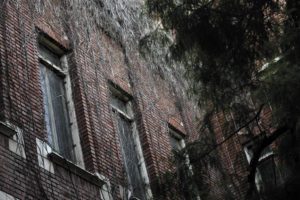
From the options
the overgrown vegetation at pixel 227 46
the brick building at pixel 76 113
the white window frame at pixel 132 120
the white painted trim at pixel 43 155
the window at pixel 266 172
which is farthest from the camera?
the white window frame at pixel 132 120

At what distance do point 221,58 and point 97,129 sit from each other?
3753 mm

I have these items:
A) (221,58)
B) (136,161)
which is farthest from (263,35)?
(136,161)

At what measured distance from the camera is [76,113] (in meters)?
12.4

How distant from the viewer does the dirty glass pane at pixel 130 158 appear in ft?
42.8

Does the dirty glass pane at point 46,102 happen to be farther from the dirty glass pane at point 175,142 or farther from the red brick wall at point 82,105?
the dirty glass pane at point 175,142

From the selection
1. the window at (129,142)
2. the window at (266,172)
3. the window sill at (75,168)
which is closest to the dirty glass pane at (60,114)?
the window sill at (75,168)

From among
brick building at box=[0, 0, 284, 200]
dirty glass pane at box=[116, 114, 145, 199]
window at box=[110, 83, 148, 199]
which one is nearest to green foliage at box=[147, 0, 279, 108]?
brick building at box=[0, 0, 284, 200]

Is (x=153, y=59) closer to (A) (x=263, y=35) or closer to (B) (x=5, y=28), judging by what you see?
(B) (x=5, y=28)

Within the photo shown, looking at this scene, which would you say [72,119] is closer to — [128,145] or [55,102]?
[55,102]

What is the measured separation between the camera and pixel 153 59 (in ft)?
49.8

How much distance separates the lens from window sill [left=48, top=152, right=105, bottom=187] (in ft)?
33.4

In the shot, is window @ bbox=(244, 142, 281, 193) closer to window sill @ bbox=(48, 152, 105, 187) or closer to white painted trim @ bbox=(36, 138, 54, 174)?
window sill @ bbox=(48, 152, 105, 187)

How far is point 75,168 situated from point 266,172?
564 cm

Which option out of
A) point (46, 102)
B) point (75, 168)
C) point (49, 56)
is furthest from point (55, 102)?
point (75, 168)
